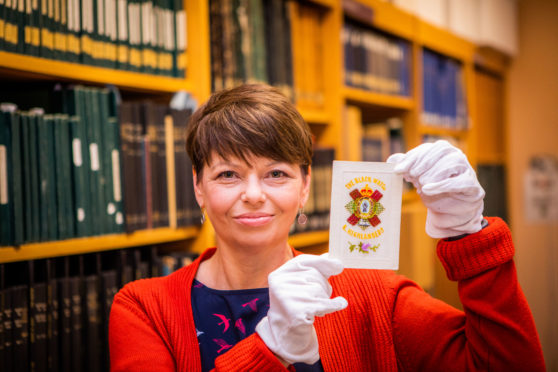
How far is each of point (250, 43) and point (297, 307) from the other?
130 centimetres

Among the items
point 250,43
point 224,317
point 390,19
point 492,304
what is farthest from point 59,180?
point 390,19

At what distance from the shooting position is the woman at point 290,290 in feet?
2.82

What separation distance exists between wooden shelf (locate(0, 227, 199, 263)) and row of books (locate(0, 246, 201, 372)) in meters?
0.05

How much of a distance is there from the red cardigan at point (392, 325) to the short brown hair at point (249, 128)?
0.33 m

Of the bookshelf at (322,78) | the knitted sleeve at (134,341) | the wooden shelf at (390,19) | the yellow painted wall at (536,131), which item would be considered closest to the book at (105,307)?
the bookshelf at (322,78)

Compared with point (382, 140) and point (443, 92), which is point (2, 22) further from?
point (443, 92)

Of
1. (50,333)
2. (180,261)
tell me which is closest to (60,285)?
(50,333)

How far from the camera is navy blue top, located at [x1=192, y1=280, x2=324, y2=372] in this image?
Result: 3.47 feet

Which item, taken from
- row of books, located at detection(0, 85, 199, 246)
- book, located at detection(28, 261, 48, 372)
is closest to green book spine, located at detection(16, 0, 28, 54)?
row of books, located at detection(0, 85, 199, 246)

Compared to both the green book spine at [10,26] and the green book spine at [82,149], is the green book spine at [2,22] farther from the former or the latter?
the green book spine at [82,149]

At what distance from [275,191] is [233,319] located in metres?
0.32

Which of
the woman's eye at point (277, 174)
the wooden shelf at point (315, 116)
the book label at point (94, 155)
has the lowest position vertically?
the woman's eye at point (277, 174)

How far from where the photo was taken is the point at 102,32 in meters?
1.43

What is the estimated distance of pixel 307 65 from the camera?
2.11 m
